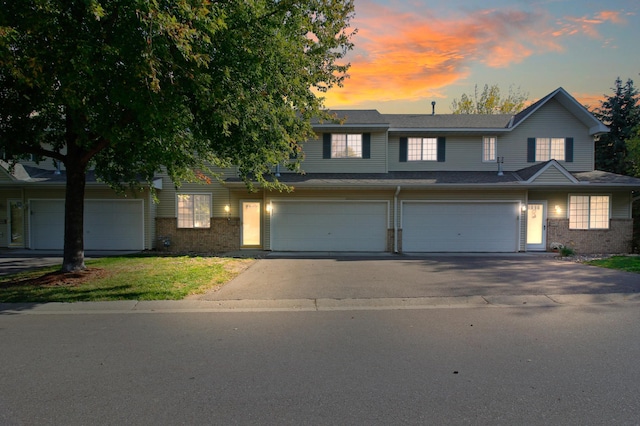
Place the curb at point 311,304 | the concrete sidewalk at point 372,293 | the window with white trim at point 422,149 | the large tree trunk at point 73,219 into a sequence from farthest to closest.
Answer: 1. the window with white trim at point 422,149
2. the large tree trunk at point 73,219
3. the concrete sidewalk at point 372,293
4. the curb at point 311,304

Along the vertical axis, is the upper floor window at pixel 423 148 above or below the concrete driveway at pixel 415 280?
above

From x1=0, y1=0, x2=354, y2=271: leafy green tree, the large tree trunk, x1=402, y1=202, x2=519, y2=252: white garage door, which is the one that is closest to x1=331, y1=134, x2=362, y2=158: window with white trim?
x1=402, y1=202, x2=519, y2=252: white garage door

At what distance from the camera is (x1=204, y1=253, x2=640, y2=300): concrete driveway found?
309 inches

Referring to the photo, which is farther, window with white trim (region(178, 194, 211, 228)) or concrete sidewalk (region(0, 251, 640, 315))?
window with white trim (region(178, 194, 211, 228))

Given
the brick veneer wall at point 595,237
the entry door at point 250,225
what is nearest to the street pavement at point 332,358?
the entry door at point 250,225

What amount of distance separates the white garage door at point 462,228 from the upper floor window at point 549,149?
137 inches

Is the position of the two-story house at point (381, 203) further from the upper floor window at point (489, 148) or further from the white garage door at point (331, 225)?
the upper floor window at point (489, 148)

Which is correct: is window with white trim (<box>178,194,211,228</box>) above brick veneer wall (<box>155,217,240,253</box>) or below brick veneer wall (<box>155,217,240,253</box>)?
above

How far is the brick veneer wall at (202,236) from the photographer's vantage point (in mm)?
16703

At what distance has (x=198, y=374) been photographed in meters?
4.05

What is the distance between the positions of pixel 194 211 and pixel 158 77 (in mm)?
10740

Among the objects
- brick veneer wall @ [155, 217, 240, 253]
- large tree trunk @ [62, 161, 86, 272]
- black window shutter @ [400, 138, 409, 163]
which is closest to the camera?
large tree trunk @ [62, 161, 86, 272]

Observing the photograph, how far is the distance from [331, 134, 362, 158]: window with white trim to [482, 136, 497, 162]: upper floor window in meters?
6.11

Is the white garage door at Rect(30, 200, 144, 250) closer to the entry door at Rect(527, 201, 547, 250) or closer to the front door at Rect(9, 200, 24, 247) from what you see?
the front door at Rect(9, 200, 24, 247)
